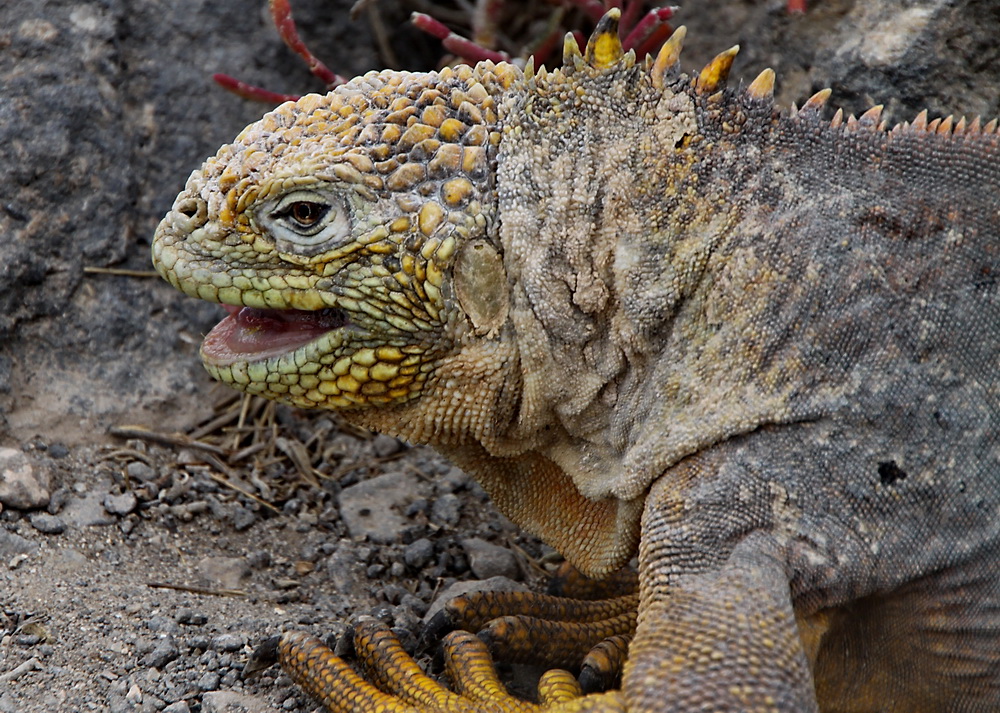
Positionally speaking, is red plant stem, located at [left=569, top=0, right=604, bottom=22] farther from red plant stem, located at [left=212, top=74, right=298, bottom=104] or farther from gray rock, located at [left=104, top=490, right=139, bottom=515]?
gray rock, located at [left=104, top=490, right=139, bottom=515]

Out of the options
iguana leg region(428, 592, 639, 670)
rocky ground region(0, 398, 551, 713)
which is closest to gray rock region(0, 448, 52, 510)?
rocky ground region(0, 398, 551, 713)

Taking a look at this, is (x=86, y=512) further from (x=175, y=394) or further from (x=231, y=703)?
(x=231, y=703)

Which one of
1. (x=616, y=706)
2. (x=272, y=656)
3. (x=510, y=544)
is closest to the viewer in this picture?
(x=616, y=706)

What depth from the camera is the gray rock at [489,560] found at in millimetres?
Result: 5059

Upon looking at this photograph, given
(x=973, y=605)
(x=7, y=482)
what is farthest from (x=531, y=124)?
(x=7, y=482)

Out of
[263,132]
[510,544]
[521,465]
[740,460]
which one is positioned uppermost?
[263,132]

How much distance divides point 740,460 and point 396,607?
6.09 ft

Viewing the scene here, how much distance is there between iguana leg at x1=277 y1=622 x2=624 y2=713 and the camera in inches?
150

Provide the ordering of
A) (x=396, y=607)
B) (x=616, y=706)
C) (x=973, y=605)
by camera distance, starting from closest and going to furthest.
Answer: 1. (x=616, y=706)
2. (x=973, y=605)
3. (x=396, y=607)

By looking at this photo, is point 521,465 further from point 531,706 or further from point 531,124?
point 531,124

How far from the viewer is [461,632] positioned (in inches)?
164

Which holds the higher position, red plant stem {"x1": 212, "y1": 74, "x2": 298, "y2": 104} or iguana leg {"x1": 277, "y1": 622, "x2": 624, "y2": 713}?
red plant stem {"x1": 212, "y1": 74, "x2": 298, "y2": 104}

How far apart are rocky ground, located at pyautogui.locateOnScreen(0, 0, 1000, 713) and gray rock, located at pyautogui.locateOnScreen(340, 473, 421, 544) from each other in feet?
0.04

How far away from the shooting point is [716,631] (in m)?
3.22
